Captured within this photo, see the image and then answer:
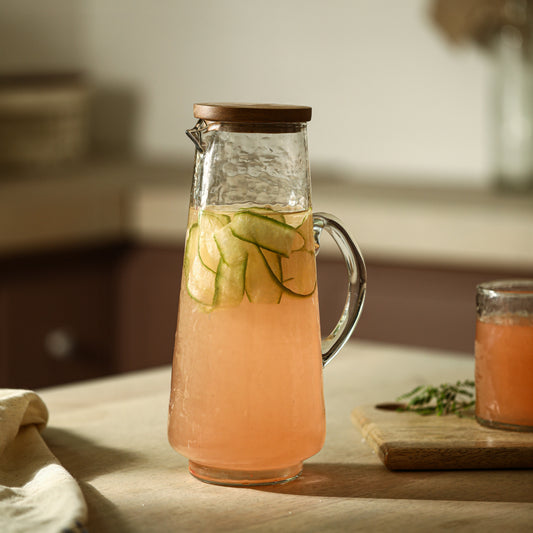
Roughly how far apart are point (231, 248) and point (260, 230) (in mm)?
25

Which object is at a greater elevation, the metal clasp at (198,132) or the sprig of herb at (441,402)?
the metal clasp at (198,132)

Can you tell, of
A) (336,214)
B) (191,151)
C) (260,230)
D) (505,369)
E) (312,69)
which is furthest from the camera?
(191,151)

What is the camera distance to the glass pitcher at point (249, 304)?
0.75m

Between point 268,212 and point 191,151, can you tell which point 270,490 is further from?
point 191,151

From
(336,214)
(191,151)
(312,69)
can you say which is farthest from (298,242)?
(191,151)

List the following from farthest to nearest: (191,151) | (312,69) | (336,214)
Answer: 1. (191,151)
2. (312,69)
3. (336,214)

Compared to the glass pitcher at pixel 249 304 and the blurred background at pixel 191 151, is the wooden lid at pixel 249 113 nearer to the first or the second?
the glass pitcher at pixel 249 304

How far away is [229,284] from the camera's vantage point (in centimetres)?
75

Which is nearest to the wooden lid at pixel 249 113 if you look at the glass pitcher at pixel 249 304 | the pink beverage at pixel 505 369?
the glass pitcher at pixel 249 304

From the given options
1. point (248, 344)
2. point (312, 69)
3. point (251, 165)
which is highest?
point (312, 69)

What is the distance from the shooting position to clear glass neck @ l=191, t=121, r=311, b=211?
771mm

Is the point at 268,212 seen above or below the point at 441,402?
above

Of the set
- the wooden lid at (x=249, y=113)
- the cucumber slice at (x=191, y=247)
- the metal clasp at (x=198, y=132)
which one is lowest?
the cucumber slice at (x=191, y=247)

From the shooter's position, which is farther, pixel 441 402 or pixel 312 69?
pixel 312 69
